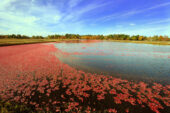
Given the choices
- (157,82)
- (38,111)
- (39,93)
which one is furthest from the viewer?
(157,82)

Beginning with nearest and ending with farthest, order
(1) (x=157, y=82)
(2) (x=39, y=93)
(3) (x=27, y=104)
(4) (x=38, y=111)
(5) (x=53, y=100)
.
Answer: (4) (x=38, y=111)
(3) (x=27, y=104)
(5) (x=53, y=100)
(2) (x=39, y=93)
(1) (x=157, y=82)

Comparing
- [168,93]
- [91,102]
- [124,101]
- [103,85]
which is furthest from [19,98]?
[168,93]

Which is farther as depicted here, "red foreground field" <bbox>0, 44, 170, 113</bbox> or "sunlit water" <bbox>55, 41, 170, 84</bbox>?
"sunlit water" <bbox>55, 41, 170, 84</bbox>

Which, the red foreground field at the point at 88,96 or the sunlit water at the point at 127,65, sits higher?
the sunlit water at the point at 127,65

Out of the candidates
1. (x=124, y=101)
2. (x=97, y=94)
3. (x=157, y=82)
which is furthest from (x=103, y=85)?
(x=157, y=82)

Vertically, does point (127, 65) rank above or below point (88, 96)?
above

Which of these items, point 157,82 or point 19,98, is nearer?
point 19,98

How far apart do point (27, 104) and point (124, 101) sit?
571 cm

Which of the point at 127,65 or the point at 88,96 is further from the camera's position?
the point at 127,65

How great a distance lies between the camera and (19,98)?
15.6 ft

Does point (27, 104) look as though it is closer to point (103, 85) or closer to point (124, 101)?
point (103, 85)

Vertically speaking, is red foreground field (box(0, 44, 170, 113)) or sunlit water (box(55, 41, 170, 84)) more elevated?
sunlit water (box(55, 41, 170, 84))

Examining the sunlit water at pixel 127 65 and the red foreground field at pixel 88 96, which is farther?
the sunlit water at pixel 127 65

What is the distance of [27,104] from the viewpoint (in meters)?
4.38
